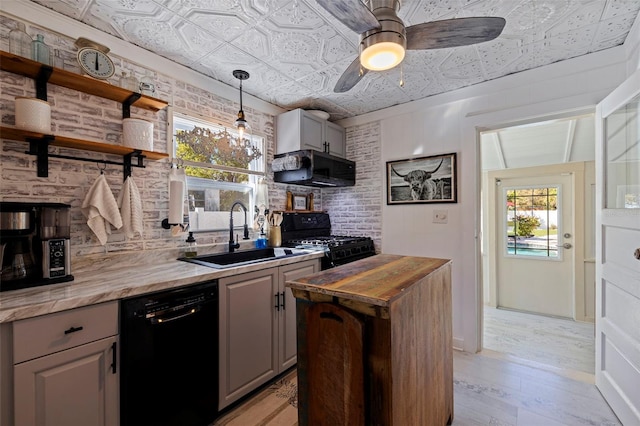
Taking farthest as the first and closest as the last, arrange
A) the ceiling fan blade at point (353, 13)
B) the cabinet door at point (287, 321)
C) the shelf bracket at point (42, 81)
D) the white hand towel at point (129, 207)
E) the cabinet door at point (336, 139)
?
the cabinet door at point (336, 139)
the cabinet door at point (287, 321)
the white hand towel at point (129, 207)
the shelf bracket at point (42, 81)
the ceiling fan blade at point (353, 13)

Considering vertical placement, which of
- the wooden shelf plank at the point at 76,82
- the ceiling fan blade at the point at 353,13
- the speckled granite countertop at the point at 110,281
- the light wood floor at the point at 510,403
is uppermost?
the ceiling fan blade at the point at 353,13

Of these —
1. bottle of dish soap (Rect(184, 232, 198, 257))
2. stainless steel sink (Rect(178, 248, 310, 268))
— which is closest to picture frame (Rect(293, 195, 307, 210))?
stainless steel sink (Rect(178, 248, 310, 268))

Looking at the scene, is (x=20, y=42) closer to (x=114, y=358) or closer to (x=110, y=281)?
(x=110, y=281)

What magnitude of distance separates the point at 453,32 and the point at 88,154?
2.32 m

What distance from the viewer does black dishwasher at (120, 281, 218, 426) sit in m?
1.43

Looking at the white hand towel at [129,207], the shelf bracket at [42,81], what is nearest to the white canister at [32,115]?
the shelf bracket at [42,81]

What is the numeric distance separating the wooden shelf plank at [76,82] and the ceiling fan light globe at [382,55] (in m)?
1.54

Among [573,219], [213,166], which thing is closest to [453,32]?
[213,166]

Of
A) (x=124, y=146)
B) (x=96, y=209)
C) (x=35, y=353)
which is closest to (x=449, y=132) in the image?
(x=124, y=146)

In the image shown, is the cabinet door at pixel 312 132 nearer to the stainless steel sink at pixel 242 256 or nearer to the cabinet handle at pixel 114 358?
the stainless steel sink at pixel 242 256

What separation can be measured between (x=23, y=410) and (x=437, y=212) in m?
3.17

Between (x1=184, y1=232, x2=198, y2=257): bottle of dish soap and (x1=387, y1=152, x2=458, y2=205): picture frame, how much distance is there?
2145 mm

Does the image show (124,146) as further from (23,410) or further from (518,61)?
(518,61)

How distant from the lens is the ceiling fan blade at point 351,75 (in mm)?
1673
